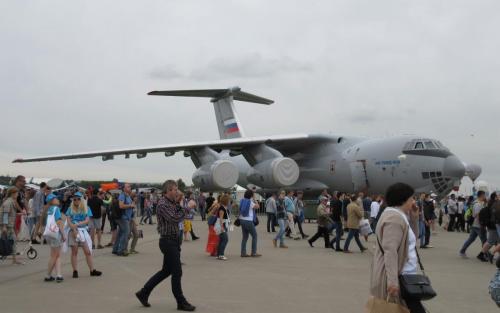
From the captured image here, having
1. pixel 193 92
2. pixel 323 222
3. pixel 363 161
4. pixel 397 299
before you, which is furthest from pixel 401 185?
pixel 193 92

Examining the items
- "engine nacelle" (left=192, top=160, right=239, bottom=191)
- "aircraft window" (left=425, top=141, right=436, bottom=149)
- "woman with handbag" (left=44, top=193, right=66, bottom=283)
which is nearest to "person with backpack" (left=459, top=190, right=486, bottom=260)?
"aircraft window" (left=425, top=141, right=436, bottom=149)

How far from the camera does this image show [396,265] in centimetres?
376

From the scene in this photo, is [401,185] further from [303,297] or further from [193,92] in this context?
[193,92]

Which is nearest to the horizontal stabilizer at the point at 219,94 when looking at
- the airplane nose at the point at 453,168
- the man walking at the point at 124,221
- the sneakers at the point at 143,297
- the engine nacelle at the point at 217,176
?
the engine nacelle at the point at 217,176

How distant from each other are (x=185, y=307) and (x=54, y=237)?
2.90 m

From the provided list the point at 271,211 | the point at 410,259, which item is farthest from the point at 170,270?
the point at 271,211

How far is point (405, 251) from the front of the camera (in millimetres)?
3857

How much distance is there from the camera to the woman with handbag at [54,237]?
7.70m

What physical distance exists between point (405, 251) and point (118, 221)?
27.0 ft

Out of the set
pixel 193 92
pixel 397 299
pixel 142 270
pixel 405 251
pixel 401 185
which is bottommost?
pixel 142 270

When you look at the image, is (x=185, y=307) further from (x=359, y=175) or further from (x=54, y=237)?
(x=359, y=175)

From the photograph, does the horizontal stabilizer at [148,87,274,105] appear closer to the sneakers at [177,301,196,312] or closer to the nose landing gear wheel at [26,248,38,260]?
the nose landing gear wheel at [26,248,38,260]

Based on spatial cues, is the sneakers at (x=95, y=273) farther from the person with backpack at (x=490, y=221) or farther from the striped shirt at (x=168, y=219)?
the person with backpack at (x=490, y=221)

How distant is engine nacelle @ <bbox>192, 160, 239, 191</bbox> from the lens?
21.1 metres
